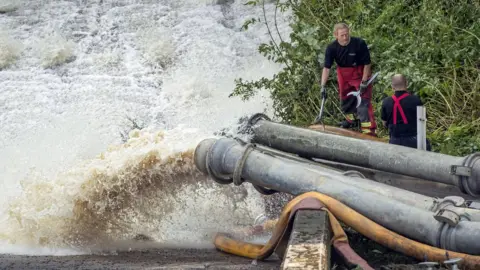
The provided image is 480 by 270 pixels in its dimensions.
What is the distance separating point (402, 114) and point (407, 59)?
113 inches

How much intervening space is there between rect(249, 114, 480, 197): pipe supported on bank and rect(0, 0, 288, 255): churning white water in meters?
0.70

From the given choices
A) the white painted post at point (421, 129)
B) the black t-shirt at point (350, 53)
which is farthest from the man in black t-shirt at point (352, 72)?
the white painted post at point (421, 129)

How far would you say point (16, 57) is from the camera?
63.0 ft

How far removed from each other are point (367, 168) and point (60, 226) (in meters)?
3.38

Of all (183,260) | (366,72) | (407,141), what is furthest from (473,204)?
(366,72)

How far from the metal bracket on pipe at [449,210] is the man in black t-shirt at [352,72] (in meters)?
3.62

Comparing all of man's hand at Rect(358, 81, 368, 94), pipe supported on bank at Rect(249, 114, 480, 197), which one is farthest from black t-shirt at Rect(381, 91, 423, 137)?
man's hand at Rect(358, 81, 368, 94)

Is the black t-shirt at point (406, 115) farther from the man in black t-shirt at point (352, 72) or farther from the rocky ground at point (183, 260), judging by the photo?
the man in black t-shirt at point (352, 72)

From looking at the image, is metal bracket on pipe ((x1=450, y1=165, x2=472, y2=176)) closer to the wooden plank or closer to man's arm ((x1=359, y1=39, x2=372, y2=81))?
the wooden plank

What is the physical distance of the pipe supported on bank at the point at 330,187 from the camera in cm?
681

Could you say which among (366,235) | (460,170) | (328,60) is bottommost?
(366,235)

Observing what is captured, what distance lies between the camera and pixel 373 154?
28.4 ft

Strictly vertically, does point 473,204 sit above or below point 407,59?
below

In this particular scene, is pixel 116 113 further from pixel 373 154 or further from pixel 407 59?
pixel 373 154
